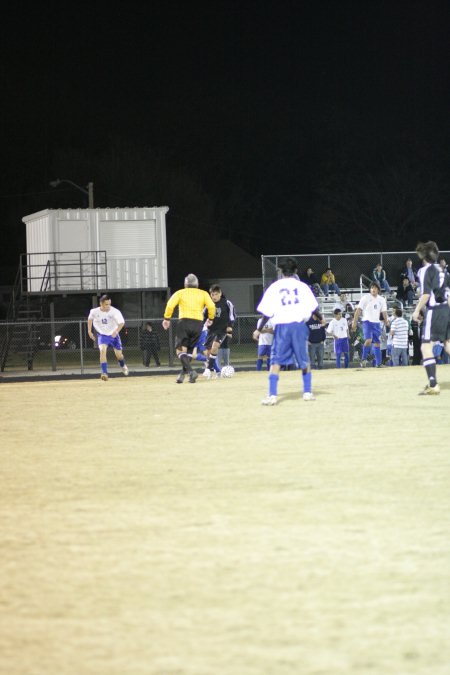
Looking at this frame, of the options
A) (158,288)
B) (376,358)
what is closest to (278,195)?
(158,288)

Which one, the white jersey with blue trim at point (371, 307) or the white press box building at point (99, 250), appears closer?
the white jersey with blue trim at point (371, 307)

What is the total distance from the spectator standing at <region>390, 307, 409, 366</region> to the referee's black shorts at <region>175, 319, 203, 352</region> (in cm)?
893

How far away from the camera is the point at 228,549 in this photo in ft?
19.7

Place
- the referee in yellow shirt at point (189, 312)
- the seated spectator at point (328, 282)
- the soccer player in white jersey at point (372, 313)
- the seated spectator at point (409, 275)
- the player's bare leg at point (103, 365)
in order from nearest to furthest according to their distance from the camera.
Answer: the referee in yellow shirt at point (189, 312) < the player's bare leg at point (103, 365) < the soccer player in white jersey at point (372, 313) < the seated spectator at point (409, 275) < the seated spectator at point (328, 282)

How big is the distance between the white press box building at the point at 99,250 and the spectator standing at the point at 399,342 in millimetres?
18789

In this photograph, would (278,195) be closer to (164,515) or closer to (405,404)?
(405,404)

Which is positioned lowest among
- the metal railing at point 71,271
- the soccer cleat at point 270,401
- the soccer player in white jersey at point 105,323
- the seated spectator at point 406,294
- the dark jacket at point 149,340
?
the soccer cleat at point 270,401

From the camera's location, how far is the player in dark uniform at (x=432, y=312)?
48.9 feet

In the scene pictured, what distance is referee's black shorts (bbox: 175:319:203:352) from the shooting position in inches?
766

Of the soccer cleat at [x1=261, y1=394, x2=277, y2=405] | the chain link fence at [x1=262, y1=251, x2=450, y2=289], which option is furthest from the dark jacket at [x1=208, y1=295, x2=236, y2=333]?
the chain link fence at [x1=262, y1=251, x2=450, y2=289]

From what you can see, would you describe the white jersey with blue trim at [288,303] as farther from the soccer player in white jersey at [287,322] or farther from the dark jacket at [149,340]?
the dark jacket at [149,340]

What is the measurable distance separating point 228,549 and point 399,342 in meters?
21.8

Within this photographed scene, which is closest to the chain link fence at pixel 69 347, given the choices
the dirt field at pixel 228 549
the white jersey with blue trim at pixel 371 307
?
the white jersey with blue trim at pixel 371 307

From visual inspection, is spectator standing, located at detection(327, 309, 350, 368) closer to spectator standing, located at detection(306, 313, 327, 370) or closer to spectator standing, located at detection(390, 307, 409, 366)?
spectator standing, located at detection(306, 313, 327, 370)
